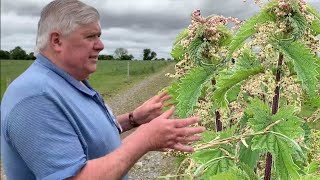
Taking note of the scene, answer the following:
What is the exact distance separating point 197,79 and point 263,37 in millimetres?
471

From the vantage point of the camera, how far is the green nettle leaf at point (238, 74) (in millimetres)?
2461

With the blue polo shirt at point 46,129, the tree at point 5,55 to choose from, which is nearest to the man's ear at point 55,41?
the blue polo shirt at point 46,129

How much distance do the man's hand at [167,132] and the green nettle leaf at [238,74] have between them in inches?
12.9

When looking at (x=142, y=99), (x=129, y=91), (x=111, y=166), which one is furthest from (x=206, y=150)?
(x=129, y=91)

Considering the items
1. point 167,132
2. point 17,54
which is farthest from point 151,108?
point 17,54

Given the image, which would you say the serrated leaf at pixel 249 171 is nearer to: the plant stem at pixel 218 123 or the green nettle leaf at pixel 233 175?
the green nettle leaf at pixel 233 175

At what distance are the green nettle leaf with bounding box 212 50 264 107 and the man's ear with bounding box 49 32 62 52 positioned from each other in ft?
2.93

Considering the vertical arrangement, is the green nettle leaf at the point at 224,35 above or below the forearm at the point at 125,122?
above

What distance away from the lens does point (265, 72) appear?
250 centimetres

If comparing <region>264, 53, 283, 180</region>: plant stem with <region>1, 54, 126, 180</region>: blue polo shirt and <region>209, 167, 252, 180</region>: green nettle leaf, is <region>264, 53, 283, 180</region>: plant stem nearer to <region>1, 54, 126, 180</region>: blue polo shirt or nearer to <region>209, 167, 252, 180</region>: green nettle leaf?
<region>209, 167, 252, 180</region>: green nettle leaf

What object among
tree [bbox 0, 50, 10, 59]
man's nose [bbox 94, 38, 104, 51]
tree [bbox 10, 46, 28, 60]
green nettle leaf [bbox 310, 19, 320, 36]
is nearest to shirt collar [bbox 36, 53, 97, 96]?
man's nose [bbox 94, 38, 104, 51]

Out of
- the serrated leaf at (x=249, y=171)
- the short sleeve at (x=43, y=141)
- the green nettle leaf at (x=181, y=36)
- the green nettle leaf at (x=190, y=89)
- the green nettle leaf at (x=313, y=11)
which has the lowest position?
the serrated leaf at (x=249, y=171)

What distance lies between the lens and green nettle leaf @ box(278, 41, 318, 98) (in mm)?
2365

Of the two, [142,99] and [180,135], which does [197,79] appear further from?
[142,99]
